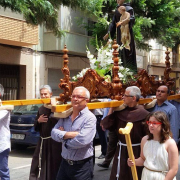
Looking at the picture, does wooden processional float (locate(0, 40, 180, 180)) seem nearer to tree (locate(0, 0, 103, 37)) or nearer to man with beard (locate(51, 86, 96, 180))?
man with beard (locate(51, 86, 96, 180))

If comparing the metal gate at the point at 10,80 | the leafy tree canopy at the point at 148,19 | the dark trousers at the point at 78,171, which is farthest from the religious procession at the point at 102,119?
the metal gate at the point at 10,80

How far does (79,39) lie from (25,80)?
140 inches

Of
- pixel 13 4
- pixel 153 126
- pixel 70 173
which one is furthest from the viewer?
pixel 13 4

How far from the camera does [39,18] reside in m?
9.20

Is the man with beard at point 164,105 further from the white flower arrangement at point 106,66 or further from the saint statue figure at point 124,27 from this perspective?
the saint statue figure at point 124,27

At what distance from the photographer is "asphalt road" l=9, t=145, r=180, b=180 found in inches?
246

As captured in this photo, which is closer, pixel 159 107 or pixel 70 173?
pixel 70 173

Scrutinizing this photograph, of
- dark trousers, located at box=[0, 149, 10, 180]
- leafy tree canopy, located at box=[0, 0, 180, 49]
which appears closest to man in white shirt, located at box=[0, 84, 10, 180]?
dark trousers, located at box=[0, 149, 10, 180]

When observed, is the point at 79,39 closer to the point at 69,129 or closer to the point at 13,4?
the point at 13,4

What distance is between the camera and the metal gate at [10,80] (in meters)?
14.4

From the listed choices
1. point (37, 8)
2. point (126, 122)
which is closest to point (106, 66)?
point (126, 122)

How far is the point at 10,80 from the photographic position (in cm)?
1488

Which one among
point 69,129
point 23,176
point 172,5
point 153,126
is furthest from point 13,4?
point 172,5

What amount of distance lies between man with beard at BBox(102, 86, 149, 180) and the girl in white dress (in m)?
0.87
